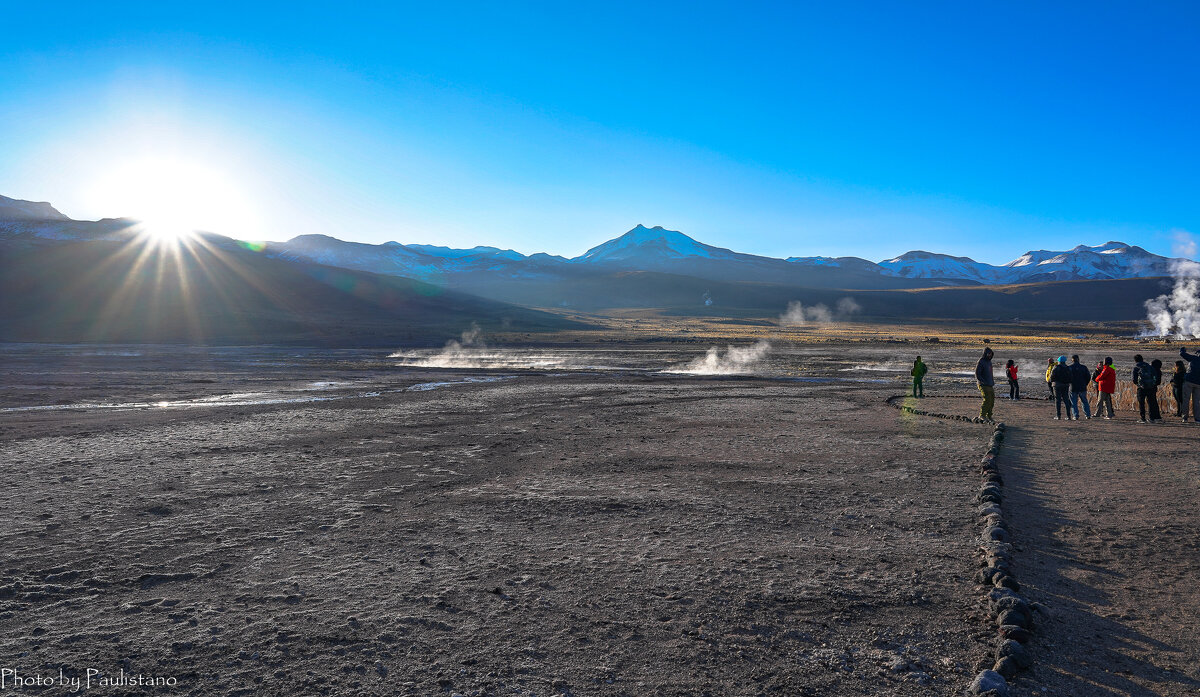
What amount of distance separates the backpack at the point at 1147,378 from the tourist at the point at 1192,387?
660mm

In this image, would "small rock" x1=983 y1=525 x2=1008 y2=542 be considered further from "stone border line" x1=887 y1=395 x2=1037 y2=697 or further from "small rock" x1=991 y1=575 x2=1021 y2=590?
"small rock" x1=991 y1=575 x2=1021 y2=590

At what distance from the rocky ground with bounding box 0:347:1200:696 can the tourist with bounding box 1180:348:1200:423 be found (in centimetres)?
157

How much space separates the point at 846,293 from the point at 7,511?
18707 cm

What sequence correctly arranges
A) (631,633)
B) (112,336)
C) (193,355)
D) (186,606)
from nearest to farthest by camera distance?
(631,633) < (186,606) < (193,355) < (112,336)

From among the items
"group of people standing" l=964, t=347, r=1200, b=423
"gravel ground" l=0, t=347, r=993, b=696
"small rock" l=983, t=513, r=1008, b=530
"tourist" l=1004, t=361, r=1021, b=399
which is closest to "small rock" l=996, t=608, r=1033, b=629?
"gravel ground" l=0, t=347, r=993, b=696

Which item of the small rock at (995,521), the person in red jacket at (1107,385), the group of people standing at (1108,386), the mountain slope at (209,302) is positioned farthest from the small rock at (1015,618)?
the mountain slope at (209,302)

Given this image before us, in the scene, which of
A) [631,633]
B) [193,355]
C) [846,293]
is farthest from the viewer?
[846,293]

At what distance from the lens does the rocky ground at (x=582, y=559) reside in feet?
14.9

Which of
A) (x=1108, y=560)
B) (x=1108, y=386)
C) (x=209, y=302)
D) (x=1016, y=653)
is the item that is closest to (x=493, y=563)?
(x=1016, y=653)

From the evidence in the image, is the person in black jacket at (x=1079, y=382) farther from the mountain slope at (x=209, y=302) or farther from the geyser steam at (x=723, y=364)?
the mountain slope at (x=209, y=302)

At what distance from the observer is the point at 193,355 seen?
4244 cm

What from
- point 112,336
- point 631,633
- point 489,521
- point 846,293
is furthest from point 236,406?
point 846,293

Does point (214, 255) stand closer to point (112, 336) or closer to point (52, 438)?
point (112, 336)

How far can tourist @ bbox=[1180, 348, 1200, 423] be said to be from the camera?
1476 cm
